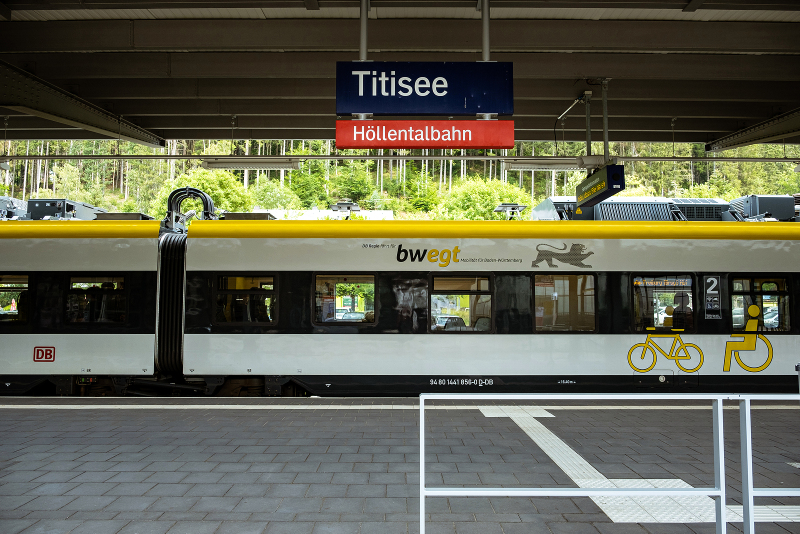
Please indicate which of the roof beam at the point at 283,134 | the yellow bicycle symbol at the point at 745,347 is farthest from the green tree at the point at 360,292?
the roof beam at the point at 283,134

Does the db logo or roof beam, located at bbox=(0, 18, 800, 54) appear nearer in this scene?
roof beam, located at bbox=(0, 18, 800, 54)

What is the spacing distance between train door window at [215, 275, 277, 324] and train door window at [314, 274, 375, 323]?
2.57ft

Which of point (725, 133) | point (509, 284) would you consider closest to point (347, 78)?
point (509, 284)

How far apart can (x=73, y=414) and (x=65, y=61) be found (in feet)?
21.3

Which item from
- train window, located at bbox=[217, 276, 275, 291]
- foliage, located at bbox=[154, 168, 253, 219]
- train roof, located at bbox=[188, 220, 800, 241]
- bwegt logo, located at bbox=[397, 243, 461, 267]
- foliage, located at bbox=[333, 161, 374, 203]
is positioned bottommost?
train window, located at bbox=[217, 276, 275, 291]

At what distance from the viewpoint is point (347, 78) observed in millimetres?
7055

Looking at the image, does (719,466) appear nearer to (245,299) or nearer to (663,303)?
(663,303)

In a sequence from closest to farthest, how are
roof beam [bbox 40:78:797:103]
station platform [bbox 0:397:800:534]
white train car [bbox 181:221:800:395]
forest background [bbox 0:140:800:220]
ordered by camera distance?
1. station platform [bbox 0:397:800:534]
2. white train car [bbox 181:221:800:395]
3. roof beam [bbox 40:78:797:103]
4. forest background [bbox 0:140:800:220]

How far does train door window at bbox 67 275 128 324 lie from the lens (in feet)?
30.6

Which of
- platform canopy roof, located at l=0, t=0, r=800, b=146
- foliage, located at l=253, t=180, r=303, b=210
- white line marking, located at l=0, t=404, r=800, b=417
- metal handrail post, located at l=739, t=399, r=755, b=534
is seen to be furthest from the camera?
A: foliage, located at l=253, t=180, r=303, b=210

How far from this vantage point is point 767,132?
522 inches

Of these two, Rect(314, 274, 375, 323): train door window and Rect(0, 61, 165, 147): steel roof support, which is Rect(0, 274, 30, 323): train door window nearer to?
Rect(0, 61, 165, 147): steel roof support

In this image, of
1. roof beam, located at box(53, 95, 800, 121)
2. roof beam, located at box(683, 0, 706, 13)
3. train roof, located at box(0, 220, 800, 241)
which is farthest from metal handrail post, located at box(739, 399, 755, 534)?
roof beam, located at box(53, 95, 800, 121)

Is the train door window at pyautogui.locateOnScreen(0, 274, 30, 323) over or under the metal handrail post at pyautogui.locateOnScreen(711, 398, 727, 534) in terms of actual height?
over
